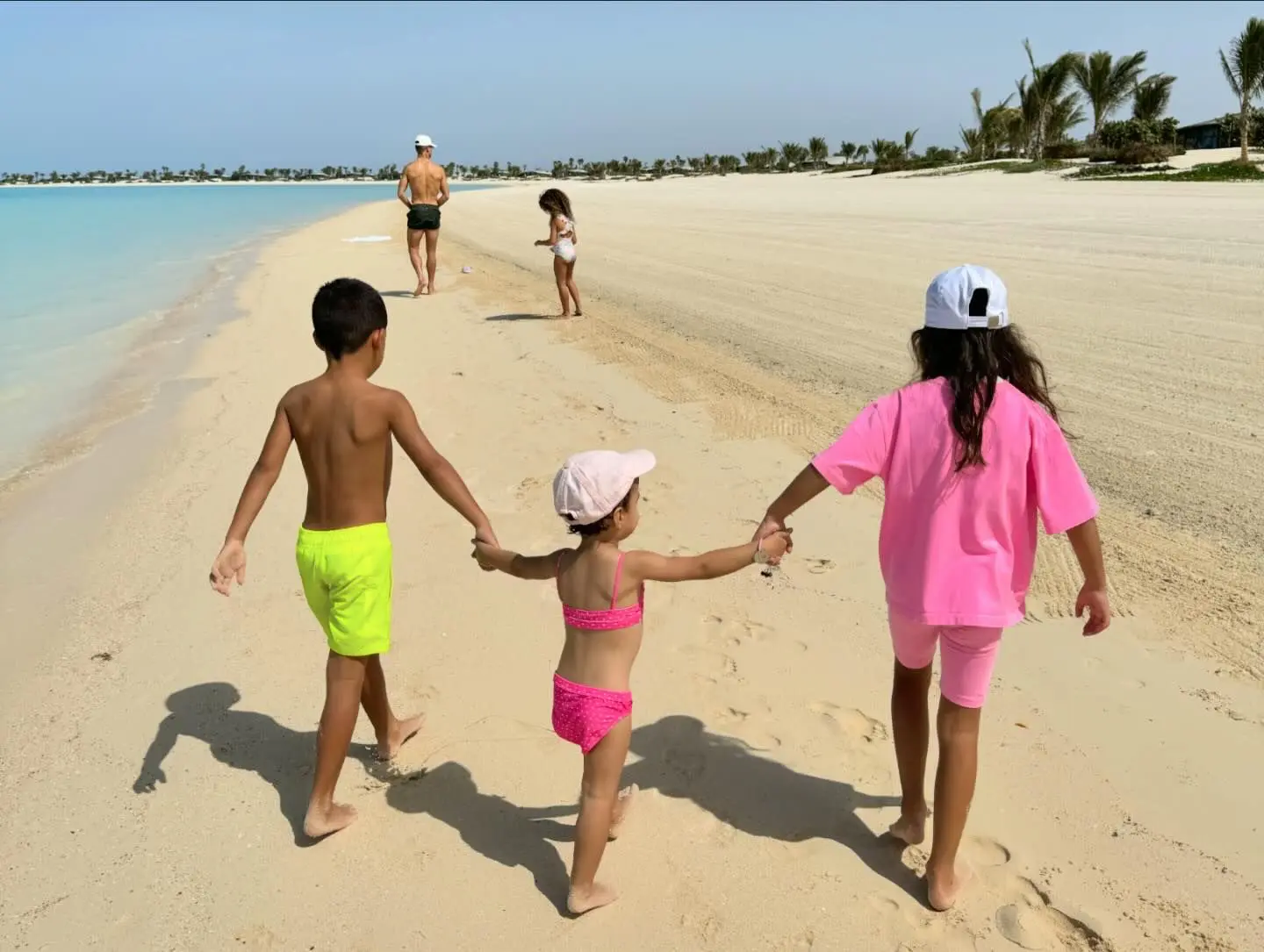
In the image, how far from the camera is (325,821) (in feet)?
8.73

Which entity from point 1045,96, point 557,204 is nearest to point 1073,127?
point 1045,96

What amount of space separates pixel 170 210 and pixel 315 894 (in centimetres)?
5345

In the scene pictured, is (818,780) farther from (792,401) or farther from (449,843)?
(792,401)

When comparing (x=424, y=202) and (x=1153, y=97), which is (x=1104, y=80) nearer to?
(x=1153, y=97)

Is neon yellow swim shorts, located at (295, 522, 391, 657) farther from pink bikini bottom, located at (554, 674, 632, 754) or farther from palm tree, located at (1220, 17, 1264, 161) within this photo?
palm tree, located at (1220, 17, 1264, 161)

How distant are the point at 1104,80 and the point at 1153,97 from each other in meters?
2.64

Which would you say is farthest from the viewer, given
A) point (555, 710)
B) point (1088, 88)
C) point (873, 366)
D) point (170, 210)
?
point (170, 210)

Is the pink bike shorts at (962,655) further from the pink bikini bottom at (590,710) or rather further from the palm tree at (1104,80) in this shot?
the palm tree at (1104,80)

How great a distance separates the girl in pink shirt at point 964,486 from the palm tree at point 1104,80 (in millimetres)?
45306

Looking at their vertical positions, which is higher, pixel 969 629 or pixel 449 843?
pixel 969 629

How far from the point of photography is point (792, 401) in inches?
256

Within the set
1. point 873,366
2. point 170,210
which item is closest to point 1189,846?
point 873,366

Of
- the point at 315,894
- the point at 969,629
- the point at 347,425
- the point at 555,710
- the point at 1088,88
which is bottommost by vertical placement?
the point at 315,894

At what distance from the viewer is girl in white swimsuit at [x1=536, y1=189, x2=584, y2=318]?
9.85 m
